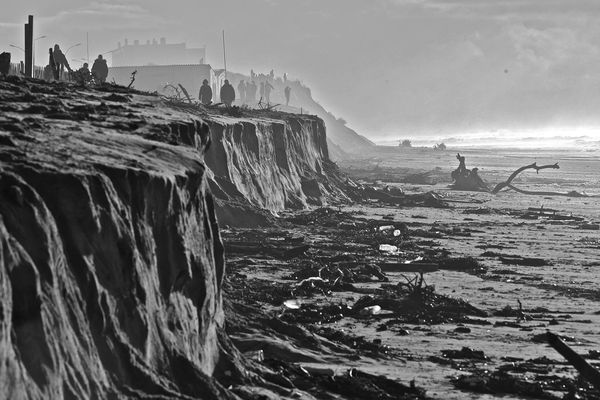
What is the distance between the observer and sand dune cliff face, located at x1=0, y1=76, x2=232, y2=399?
34.6 feet

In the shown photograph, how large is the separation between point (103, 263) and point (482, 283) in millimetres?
18004

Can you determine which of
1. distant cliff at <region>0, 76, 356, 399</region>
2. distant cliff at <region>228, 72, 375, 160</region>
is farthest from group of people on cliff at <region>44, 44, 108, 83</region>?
distant cliff at <region>228, 72, 375, 160</region>

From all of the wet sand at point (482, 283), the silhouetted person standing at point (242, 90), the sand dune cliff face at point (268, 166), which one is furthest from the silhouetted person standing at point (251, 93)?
the wet sand at point (482, 283)

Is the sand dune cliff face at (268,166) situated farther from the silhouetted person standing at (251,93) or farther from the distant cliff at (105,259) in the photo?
the silhouetted person standing at (251,93)

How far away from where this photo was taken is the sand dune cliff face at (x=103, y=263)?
10.5m

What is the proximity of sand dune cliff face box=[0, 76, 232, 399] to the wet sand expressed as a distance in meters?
3.31

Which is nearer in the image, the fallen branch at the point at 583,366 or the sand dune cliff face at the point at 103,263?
the sand dune cliff face at the point at 103,263

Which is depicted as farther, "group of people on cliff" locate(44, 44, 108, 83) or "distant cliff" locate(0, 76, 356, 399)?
"group of people on cliff" locate(44, 44, 108, 83)

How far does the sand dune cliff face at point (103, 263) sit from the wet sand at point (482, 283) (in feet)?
10.9

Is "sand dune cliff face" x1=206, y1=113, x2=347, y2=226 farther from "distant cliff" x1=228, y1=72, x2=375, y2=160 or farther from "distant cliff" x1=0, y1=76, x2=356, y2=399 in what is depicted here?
"distant cliff" x1=228, y1=72, x2=375, y2=160

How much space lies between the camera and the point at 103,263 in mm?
12414

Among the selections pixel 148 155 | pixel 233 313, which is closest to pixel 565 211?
pixel 233 313

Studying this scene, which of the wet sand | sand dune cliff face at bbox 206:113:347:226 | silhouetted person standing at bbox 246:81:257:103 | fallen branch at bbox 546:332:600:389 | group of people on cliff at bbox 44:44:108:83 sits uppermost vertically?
silhouetted person standing at bbox 246:81:257:103

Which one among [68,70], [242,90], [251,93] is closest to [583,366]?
[68,70]
